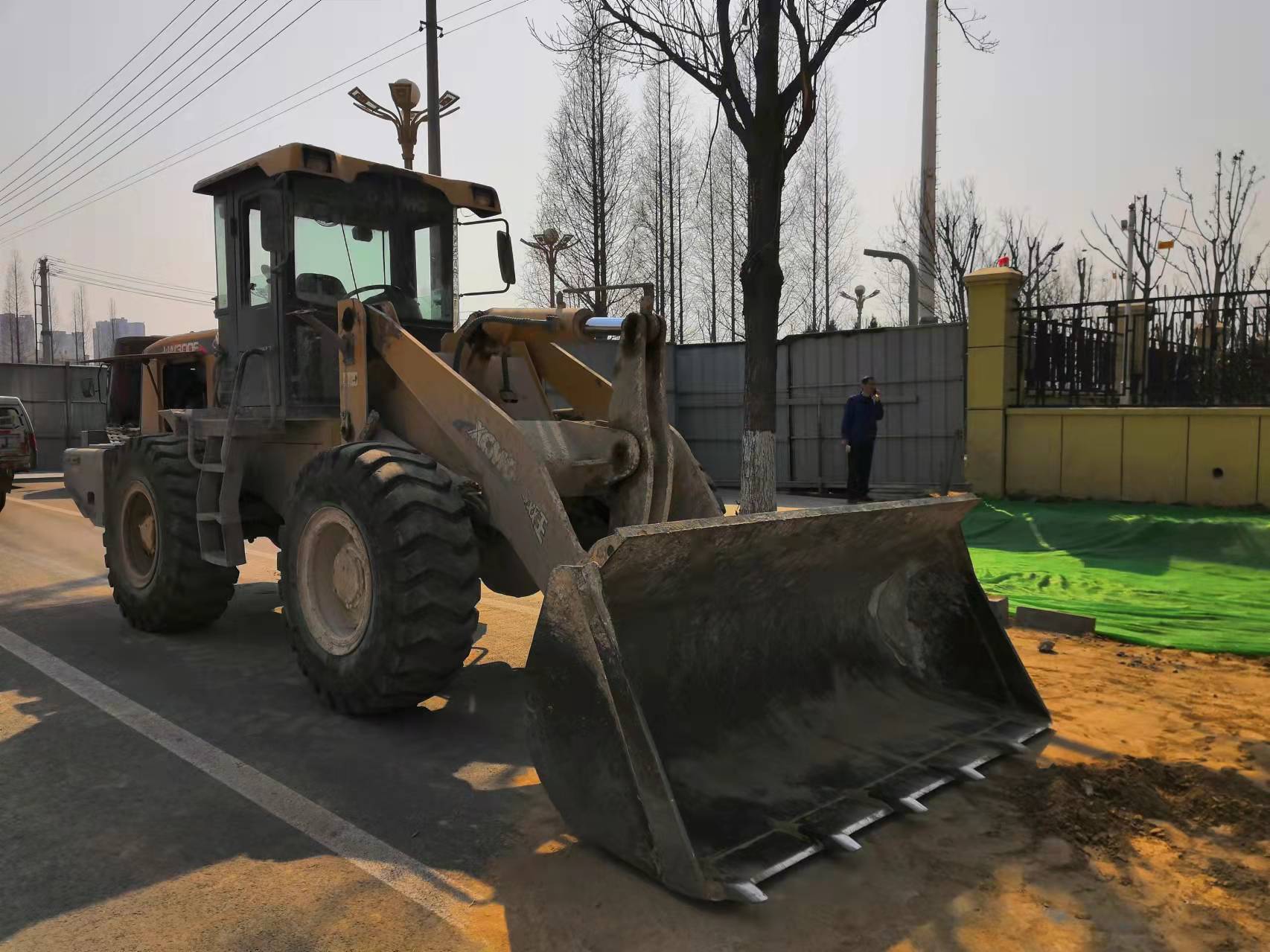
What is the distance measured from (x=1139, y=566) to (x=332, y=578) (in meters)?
7.11

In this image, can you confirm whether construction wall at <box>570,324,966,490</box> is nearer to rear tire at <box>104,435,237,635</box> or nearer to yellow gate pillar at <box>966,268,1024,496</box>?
yellow gate pillar at <box>966,268,1024,496</box>

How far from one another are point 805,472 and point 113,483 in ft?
37.7

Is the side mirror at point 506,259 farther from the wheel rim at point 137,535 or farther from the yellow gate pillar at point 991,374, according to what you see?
the yellow gate pillar at point 991,374

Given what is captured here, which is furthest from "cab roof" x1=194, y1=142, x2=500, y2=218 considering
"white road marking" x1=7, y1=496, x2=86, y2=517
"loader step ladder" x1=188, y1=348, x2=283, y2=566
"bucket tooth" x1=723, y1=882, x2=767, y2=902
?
"white road marking" x1=7, y1=496, x2=86, y2=517

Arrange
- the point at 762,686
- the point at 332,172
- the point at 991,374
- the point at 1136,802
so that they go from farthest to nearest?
the point at 991,374
the point at 332,172
the point at 762,686
the point at 1136,802

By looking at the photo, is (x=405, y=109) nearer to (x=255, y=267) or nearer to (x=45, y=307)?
(x=255, y=267)

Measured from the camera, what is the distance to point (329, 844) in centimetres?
336

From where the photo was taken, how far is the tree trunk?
9.16 meters

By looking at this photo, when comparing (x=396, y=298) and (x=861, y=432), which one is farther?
(x=861, y=432)

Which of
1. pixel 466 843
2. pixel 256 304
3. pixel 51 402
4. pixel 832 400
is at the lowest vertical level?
pixel 466 843

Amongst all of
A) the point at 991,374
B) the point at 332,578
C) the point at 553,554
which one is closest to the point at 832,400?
the point at 991,374

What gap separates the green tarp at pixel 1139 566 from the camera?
6496 mm

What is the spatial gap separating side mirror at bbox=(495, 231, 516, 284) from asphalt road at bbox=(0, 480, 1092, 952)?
2.57 metres

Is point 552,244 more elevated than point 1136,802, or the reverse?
point 552,244
